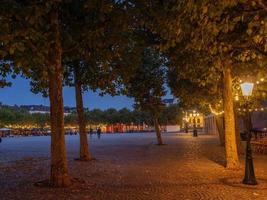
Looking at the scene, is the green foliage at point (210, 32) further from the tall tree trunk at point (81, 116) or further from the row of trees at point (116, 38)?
the tall tree trunk at point (81, 116)

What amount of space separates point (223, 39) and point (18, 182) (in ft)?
24.6

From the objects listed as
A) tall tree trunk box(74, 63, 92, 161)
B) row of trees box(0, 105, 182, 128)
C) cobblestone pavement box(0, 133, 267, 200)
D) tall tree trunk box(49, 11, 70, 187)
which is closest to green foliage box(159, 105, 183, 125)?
row of trees box(0, 105, 182, 128)

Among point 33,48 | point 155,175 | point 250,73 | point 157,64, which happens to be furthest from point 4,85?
point 157,64

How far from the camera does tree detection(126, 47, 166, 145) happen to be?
43.8m

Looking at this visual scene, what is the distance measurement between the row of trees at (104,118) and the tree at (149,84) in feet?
338

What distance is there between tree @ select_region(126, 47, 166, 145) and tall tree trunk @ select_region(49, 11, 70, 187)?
89.3 ft

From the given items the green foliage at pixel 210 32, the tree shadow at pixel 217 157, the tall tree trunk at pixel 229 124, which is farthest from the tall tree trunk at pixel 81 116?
the tall tree trunk at pixel 229 124

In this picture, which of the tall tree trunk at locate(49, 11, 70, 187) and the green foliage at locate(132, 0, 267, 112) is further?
the tall tree trunk at locate(49, 11, 70, 187)

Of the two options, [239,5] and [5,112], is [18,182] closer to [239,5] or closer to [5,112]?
[239,5]

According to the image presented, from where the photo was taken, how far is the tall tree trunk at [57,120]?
15.2 metres

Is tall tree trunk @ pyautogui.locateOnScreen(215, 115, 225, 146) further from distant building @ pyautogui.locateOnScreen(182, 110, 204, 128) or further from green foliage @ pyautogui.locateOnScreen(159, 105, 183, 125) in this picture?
green foliage @ pyautogui.locateOnScreen(159, 105, 183, 125)

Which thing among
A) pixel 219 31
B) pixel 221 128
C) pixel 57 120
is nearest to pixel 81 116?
pixel 57 120

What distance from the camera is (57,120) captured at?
1554 cm

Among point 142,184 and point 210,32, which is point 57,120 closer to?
point 142,184
